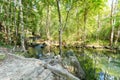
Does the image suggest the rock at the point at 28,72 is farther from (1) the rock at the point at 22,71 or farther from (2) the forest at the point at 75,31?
(2) the forest at the point at 75,31

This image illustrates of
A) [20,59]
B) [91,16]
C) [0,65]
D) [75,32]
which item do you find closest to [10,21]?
[20,59]

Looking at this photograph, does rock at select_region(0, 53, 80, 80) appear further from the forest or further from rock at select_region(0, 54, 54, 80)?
the forest

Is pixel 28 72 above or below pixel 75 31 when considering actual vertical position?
below

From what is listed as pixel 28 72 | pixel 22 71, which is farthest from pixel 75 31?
pixel 28 72

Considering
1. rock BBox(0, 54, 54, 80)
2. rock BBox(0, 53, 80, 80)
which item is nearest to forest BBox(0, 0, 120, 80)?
rock BBox(0, 54, 54, 80)

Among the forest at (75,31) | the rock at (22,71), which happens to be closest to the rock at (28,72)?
the rock at (22,71)

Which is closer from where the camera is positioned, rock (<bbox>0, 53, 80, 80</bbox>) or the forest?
rock (<bbox>0, 53, 80, 80</bbox>)

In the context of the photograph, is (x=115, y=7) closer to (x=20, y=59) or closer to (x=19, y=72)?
(x=20, y=59)

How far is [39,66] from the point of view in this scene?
7.62m

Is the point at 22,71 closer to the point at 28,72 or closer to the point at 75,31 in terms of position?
the point at 28,72

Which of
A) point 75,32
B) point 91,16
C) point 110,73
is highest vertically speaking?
point 91,16

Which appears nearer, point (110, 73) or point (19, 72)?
point (19, 72)

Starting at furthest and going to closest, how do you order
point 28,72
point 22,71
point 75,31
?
point 75,31 → point 22,71 → point 28,72

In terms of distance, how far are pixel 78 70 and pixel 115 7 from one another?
2008cm
